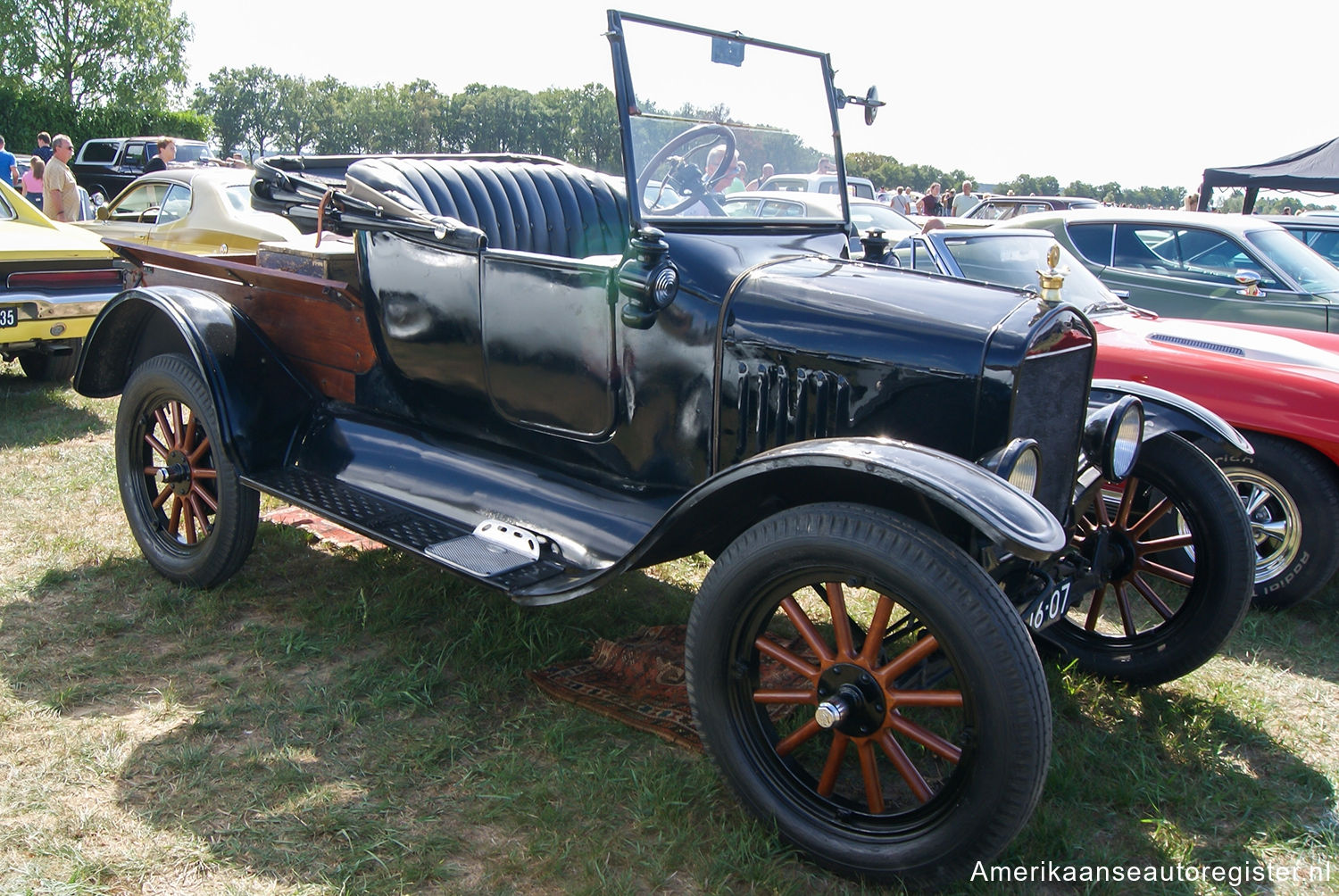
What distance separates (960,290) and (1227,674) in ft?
6.03

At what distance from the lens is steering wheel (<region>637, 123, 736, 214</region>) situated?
9.77 feet

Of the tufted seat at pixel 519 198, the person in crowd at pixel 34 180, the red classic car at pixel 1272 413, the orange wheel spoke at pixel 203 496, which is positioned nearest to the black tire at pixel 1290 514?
the red classic car at pixel 1272 413

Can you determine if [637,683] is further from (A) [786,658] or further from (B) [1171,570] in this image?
(B) [1171,570]

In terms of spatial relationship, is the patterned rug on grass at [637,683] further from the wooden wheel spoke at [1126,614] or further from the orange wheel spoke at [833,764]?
A: the wooden wheel spoke at [1126,614]

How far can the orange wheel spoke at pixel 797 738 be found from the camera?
227 centimetres

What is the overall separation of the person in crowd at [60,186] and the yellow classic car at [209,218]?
160 centimetres

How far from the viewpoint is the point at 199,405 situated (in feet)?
11.5

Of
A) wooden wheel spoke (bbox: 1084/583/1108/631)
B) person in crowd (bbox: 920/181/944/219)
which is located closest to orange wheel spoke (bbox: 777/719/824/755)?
wooden wheel spoke (bbox: 1084/583/1108/631)

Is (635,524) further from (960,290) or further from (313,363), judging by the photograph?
(313,363)

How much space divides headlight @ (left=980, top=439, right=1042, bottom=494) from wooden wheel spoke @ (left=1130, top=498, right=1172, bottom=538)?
0.95m

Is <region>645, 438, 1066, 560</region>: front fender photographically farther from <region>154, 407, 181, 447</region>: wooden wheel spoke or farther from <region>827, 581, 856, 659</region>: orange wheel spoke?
<region>154, 407, 181, 447</region>: wooden wheel spoke

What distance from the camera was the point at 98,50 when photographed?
4128 centimetres

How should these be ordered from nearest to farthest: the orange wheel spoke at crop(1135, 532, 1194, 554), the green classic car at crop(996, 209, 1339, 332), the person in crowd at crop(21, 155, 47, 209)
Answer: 1. the orange wheel spoke at crop(1135, 532, 1194, 554)
2. the green classic car at crop(996, 209, 1339, 332)
3. the person in crowd at crop(21, 155, 47, 209)

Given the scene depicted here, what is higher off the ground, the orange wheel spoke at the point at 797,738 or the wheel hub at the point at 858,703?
the wheel hub at the point at 858,703
